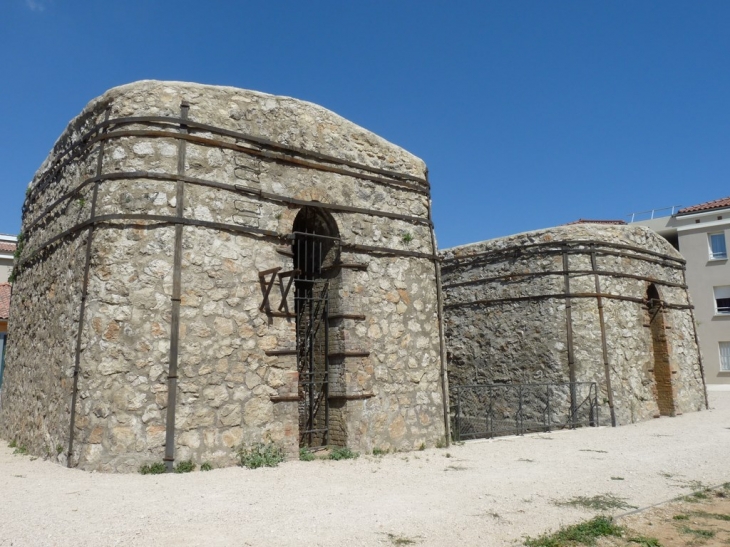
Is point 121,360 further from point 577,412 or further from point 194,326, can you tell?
point 577,412

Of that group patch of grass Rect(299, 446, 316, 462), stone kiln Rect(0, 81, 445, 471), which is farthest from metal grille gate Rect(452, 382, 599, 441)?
patch of grass Rect(299, 446, 316, 462)

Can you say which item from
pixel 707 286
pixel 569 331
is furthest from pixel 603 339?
pixel 707 286

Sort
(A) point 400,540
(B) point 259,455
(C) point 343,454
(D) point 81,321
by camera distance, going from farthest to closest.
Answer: (C) point 343,454, (B) point 259,455, (D) point 81,321, (A) point 400,540

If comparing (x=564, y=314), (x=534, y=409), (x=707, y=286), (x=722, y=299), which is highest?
(x=707, y=286)

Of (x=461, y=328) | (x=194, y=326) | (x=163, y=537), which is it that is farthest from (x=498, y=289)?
(x=163, y=537)

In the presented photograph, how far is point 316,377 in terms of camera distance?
8773 millimetres

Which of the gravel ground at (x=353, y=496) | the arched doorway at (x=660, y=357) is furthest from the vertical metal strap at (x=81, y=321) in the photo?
the arched doorway at (x=660, y=357)

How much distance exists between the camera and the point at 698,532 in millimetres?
4773

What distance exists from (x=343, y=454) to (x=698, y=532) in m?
4.31

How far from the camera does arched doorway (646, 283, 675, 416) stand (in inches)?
543

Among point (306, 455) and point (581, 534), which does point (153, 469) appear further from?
point (581, 534)

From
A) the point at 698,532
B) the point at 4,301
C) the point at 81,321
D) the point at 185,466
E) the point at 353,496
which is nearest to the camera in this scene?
the point at 698,532

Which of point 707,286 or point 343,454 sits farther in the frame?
point 707,286

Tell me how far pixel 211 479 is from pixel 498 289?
864 cm
